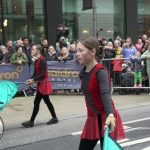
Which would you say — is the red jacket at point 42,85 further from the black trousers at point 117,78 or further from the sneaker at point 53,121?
the black trousers at point 117,78

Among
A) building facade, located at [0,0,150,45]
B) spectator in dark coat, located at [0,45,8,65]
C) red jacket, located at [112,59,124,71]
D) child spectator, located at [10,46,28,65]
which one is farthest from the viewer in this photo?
building facade, located at [0,0,150,45]

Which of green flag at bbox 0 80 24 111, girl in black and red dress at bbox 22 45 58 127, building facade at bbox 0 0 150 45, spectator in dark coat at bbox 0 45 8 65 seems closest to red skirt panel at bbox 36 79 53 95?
girl in black and red dress at bbox 22 45 58 127

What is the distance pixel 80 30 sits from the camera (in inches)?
661

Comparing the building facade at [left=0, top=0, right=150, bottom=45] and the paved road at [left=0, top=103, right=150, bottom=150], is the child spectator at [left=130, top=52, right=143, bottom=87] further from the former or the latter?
the building facade at [left=0, top=0, right=150, bottom=45]

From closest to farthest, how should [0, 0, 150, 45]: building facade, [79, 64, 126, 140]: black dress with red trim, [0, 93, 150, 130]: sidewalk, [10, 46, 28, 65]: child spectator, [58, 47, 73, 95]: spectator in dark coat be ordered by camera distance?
[79, 64, 126, 140]: black dress with red trim, [0, 93, 150, 130]: sidewalk, [10, 46, 28, 65]: child spectator, [58, 47, 73, 95]: spectator in dark coat, [0, 0, 150, 45]: building facade

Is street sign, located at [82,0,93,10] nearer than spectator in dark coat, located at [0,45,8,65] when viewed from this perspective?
Yes

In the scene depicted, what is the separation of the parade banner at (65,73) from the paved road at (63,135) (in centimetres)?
349

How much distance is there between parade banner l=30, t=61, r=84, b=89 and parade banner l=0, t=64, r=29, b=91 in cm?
28

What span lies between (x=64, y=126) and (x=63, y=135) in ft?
2.19

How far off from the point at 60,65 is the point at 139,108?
3.62 metres

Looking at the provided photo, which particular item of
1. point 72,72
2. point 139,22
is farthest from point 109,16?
point 72,72

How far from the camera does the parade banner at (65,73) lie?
1062cm

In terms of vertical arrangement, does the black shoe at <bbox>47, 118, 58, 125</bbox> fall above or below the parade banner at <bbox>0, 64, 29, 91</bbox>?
below

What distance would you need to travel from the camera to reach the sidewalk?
23.9 feet
